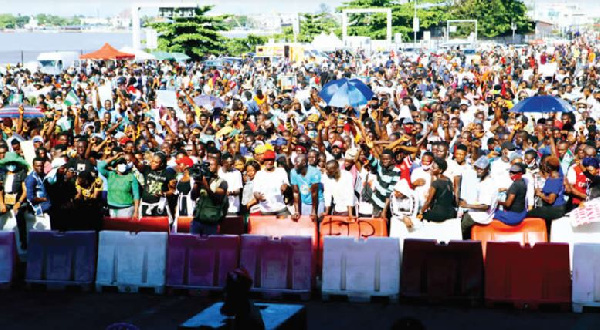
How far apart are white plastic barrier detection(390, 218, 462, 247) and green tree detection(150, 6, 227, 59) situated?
61381mm

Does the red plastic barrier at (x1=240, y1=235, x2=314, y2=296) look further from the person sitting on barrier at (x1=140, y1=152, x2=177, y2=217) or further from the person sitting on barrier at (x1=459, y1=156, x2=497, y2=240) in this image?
the person sitting on barrier at (x1=459, y1=156, x2=497, y2=240)

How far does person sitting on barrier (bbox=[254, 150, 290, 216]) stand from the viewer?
12859 mm

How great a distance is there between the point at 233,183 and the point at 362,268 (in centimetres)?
262

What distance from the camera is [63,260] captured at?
1225cm

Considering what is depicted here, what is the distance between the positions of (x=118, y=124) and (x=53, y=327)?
9.20m

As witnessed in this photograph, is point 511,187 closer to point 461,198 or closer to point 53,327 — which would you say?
point 461,198

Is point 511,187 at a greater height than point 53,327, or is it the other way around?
point 511,187

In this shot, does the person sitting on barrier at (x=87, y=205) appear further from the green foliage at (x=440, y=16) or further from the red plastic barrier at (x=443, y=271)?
the green foliage at (x=440, y=16)

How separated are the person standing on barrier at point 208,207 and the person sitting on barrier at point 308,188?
1303mm

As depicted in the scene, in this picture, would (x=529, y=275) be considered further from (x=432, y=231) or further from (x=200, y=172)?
(x=200, y=172)

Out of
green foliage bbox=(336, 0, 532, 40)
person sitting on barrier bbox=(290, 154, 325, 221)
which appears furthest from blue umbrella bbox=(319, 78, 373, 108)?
green foliage bbox=(336, 0, 532, 40)

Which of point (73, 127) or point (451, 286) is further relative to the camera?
point (73, 127)

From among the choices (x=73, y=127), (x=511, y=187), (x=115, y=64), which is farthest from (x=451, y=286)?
(x=115, y=64)

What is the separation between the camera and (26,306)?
11461mm
